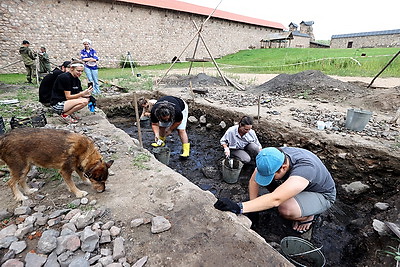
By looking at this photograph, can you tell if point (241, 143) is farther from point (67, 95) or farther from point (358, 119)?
point (67, 95)

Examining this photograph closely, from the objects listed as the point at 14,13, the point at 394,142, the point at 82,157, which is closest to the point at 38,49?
the point at 14,13

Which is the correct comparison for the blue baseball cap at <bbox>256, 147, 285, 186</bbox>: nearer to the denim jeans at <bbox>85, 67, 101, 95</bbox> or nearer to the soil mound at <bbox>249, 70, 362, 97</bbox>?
the soil mound at <bbox>249, 70, 362, 97</bbox>

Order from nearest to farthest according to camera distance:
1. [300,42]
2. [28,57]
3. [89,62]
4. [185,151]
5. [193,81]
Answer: [185,151]
[89,62]
[28,57]
[193,81]
[300,42]

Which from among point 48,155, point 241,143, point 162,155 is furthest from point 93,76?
point 48,155

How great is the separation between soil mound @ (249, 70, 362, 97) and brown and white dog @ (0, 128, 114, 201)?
816cm

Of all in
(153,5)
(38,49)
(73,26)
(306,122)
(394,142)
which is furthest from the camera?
(153,5)

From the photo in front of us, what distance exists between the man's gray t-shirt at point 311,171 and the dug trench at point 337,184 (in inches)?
29.6

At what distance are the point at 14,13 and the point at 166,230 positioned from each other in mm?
19715

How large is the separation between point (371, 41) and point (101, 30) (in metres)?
41.1

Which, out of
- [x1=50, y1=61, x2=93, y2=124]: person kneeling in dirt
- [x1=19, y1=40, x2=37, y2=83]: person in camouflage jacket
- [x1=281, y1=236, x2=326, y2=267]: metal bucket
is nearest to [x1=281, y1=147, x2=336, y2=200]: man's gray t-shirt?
[x1=281, y1=236, x2=326, y2=267]: metal bucket

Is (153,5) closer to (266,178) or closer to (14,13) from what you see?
(14,13)

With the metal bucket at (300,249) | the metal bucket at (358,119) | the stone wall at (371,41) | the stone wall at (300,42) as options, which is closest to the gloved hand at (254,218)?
the metal bucket at (300,249)

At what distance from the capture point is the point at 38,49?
630 inches

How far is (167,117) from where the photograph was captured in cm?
433
